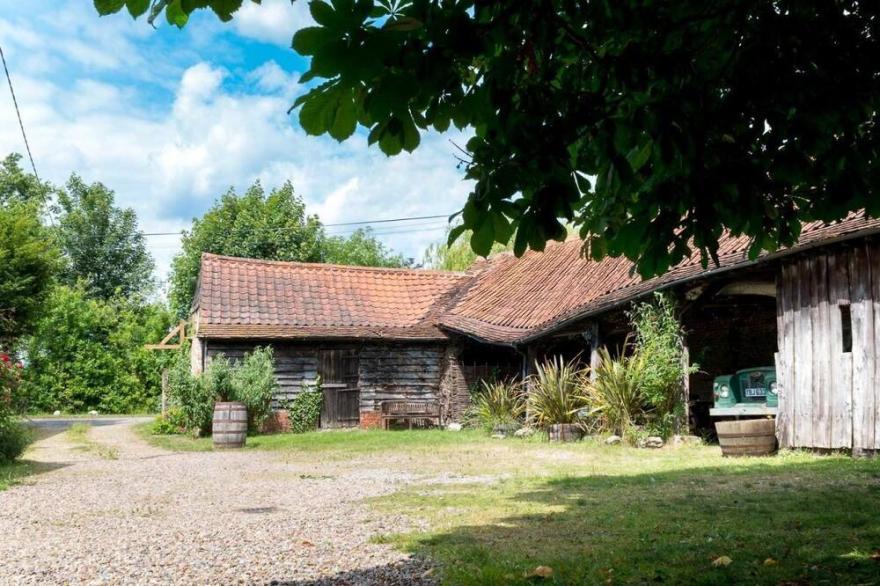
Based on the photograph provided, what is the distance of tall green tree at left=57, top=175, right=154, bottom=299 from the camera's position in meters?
44.7

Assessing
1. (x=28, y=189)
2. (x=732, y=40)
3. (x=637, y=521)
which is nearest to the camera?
(x=732, y=40)

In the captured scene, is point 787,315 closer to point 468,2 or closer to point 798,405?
point 798,405

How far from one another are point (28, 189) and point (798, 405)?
4265cm

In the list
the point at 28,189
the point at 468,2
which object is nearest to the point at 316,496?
the point at 468,2

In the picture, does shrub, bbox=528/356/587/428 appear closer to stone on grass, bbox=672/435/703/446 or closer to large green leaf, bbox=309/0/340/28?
stone on grass, bbox=672/435/703/446

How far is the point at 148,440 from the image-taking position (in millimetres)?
17531

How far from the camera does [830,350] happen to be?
1105 cm

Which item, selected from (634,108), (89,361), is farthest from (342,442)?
(89,361)

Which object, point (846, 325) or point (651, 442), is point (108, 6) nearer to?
point (651, 442)

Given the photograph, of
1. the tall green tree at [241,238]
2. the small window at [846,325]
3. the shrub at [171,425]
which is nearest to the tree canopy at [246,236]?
the tall green tree at [241,238]

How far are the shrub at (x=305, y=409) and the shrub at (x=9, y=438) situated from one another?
780cm

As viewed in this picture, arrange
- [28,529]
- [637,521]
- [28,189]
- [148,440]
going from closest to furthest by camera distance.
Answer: [637,521]
[28,529]
[148,440]
[28,189]

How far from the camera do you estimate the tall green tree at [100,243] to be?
44.7 m

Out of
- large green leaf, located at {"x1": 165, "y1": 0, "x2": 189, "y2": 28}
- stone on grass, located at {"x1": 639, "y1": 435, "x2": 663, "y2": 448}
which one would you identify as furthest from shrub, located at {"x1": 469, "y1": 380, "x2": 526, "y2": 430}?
large green leaf, located at {"x1": 165, "y1": 0, "x2": 189, "y2": 28}
